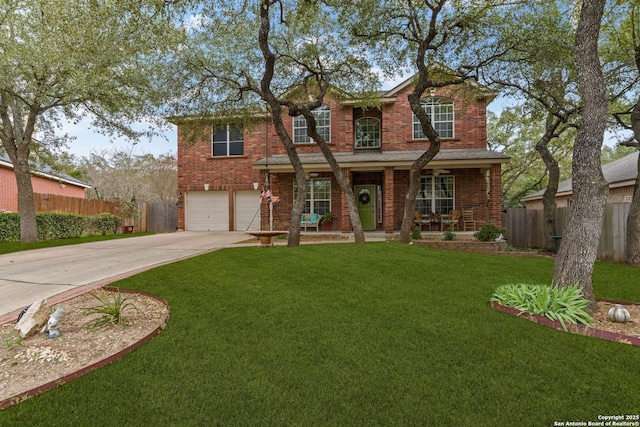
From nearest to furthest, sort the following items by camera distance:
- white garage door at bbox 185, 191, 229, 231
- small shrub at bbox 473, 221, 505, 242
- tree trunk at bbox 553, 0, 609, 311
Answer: tree trunk at bbox 553, 0, 609, 311 < small shrub at bbox 473, 221, 505, 242 < white garage door at bbox 185, 191, 229, 231

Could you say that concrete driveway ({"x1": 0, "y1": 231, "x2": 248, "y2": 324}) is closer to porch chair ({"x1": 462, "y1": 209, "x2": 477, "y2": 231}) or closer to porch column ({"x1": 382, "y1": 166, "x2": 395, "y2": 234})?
porch column ({"x1": 382, "y1": 166, "x2": 395, "y2": 234})

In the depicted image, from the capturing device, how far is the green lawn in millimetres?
2273

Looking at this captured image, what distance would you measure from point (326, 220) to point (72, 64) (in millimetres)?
10299

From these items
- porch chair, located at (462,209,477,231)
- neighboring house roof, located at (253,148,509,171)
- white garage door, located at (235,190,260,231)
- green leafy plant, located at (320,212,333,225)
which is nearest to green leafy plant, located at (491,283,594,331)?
neighboring house roof, located at (253,148,509,171)

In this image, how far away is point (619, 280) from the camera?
→ 6195mm

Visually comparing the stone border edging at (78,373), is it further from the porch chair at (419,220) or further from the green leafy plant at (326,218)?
the porch chair at (419,220)

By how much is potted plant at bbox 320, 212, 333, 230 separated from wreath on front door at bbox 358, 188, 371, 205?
5.21 feet

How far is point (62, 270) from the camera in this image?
264 inches

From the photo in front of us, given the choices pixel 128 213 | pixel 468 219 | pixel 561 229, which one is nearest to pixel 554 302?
pixel 561 229

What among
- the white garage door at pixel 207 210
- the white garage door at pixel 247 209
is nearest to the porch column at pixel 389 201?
the white garage door at pixel 247 209

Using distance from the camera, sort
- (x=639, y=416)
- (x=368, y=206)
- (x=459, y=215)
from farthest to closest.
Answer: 1. (x=368, y=206)
2. (x=459, y=215)
3. (x=639, y=416)

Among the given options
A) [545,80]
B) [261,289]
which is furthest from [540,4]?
[261,289]

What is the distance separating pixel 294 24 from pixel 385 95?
649 cm

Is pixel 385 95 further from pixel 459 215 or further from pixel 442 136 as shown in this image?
pixel 459 215
